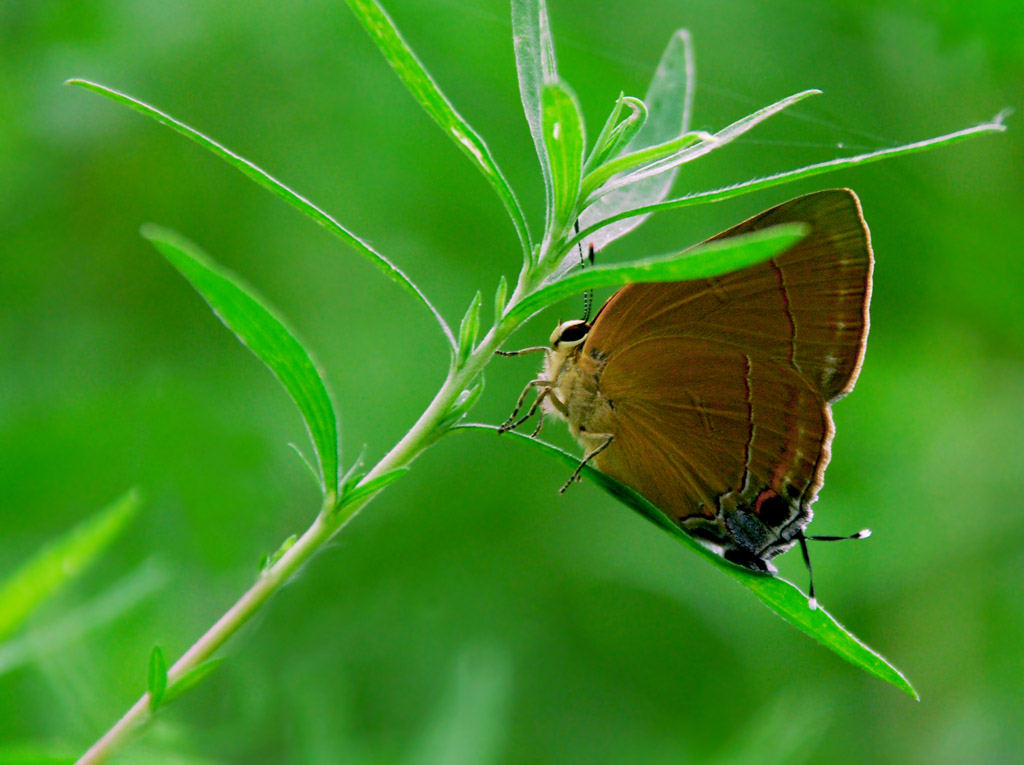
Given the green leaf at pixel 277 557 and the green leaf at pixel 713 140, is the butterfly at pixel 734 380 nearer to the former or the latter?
the green leaf at pixel 713 140

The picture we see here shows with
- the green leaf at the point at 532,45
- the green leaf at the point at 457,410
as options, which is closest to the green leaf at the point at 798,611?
the green leaf at the point at 457,410

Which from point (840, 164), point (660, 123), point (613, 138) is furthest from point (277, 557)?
point (660, 123)

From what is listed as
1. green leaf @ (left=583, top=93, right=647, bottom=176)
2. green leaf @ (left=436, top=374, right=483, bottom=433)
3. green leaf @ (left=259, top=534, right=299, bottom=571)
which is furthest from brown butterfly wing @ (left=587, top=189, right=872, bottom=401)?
green leaf @ (left=259, top=534, right=299, bottom=571)

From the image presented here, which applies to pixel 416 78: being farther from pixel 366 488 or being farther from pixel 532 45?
pixel 366 488

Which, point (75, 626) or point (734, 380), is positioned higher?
point (75, 626)

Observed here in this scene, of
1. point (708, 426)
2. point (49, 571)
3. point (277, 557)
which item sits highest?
point (49, 571)

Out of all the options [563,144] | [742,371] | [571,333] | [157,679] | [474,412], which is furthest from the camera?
[474,412]
